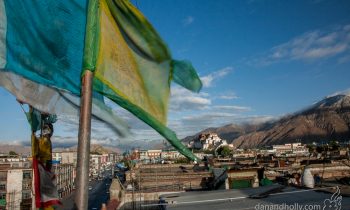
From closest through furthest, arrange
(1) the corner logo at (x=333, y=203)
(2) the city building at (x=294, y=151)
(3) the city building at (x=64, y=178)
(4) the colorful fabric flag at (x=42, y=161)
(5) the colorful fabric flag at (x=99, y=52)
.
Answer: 1. (5) the colorful fabric flag at (x=99, y=52)
2. (4) the colorful fabric flag at (x=42, y=161)
3. (1) the corner logo at (x=333, y=203)
4. (3) the city building at (x=64, y=178)
5. (2) the city building at (x=294, y=151)

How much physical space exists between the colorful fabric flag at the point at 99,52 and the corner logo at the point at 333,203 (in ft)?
13.4

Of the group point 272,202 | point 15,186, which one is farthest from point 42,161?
point 15,186

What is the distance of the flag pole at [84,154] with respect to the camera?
7.86 feet

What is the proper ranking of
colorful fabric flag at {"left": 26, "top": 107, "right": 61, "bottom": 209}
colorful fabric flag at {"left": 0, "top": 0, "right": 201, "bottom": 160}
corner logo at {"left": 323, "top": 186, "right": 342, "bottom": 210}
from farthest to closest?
corner logo at {"left": 323, "top": 186, "right": 342, "bottom": 210} → colorful fabric flag at {"left": 26, "top": 107, "right": 61, "bottom": 209} → colorful fabric flag at {"left": 0, "top": 0, "right": 201, "bottom": 160}

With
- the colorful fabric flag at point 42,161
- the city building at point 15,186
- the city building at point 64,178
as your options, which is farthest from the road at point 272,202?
the city building at point 64,178

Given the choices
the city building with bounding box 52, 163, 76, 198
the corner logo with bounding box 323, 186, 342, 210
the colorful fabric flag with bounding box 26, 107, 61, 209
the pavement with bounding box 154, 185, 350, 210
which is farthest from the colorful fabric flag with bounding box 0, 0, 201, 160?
the city building with bounding box 52, 163, 76, 198

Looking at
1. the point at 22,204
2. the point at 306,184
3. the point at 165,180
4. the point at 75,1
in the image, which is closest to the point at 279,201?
the point at 306,184

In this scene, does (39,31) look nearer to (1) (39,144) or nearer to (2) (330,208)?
(1) (39,144)

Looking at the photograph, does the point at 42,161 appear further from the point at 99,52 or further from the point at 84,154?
the point at 99,52

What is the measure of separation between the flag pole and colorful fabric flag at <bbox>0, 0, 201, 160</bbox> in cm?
34

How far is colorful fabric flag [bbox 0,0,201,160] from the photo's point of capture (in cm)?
289

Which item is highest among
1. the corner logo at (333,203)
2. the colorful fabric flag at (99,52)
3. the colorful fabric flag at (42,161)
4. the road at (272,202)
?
the colorful fabric flag at (99,52)

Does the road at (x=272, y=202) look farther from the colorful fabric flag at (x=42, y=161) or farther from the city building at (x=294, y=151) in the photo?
the city building at (x=294, y=151)

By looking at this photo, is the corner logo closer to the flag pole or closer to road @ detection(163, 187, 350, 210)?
road @ detection(163, 187, 350, 210)
